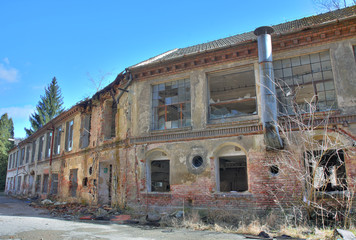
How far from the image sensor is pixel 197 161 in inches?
451

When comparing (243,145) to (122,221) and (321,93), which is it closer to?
(321,93)

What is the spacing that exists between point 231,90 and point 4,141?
47.2 m

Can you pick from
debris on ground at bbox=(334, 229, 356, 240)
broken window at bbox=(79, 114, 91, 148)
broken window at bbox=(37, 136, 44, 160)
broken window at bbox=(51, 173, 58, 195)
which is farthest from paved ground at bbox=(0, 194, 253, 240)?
broken window at bbox=(37, 136, 44, 160)

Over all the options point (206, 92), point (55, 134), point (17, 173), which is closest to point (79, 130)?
point (55, 134)

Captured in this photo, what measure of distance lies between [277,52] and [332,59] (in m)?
1.98

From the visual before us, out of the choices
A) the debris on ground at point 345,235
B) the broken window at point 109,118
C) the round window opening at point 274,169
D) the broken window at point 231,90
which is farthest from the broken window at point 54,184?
the debris on ground at point 345,235

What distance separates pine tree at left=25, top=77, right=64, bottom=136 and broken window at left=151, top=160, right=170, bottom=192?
36.6 meters

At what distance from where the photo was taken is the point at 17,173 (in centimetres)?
3209

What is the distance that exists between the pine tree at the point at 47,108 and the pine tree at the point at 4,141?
14.5ft

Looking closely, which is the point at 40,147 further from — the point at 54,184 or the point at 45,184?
the point at 54,184

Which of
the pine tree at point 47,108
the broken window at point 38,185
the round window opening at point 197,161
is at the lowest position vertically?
the broken window at point 38,185

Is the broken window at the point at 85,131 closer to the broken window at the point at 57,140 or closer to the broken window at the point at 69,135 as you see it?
the broken window at the point at 69,135

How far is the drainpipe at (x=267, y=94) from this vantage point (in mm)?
9242

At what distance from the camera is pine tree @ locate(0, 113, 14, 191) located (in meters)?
44.1
